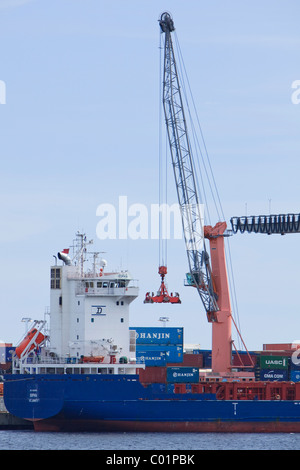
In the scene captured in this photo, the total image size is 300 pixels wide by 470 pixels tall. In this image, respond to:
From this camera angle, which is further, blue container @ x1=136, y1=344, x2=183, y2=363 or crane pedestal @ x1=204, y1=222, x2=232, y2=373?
crane pedestal @ x1=204, y1=222, x2=232, y2=373

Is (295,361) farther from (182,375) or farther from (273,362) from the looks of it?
(182,375)

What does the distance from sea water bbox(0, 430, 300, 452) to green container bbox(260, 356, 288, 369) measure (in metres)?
4.59

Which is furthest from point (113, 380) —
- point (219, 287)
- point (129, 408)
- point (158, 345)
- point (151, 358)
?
point (219, 287)

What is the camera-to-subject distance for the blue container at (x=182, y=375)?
217 feet

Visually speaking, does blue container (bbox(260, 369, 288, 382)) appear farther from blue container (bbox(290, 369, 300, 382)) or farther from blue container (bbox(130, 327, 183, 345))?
blue container (bbox(130, 327, 183, 345))

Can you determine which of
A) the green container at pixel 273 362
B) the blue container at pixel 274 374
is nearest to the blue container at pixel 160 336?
the green container at pixel 273 362

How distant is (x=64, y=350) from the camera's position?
68.2m

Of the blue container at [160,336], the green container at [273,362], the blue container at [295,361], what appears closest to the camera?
the green container at [273,362]

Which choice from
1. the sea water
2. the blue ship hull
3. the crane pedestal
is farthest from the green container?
the sea water

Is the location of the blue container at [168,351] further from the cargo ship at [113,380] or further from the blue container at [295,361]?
the blue container at [295,361]

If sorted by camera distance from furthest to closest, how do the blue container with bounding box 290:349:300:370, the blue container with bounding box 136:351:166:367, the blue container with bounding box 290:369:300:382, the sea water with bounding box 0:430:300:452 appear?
the blue container with bounding box 290:349:300:370 → the blue container with bounding box 136:351:166:367 → the blue container with bounding box 290:369:300:382 → the sea water with bounding box 0:430:300:452

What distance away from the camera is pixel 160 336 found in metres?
73.7

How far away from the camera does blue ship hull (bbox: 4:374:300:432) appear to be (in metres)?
→ 64.6

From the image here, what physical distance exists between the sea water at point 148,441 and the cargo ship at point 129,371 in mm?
1113
